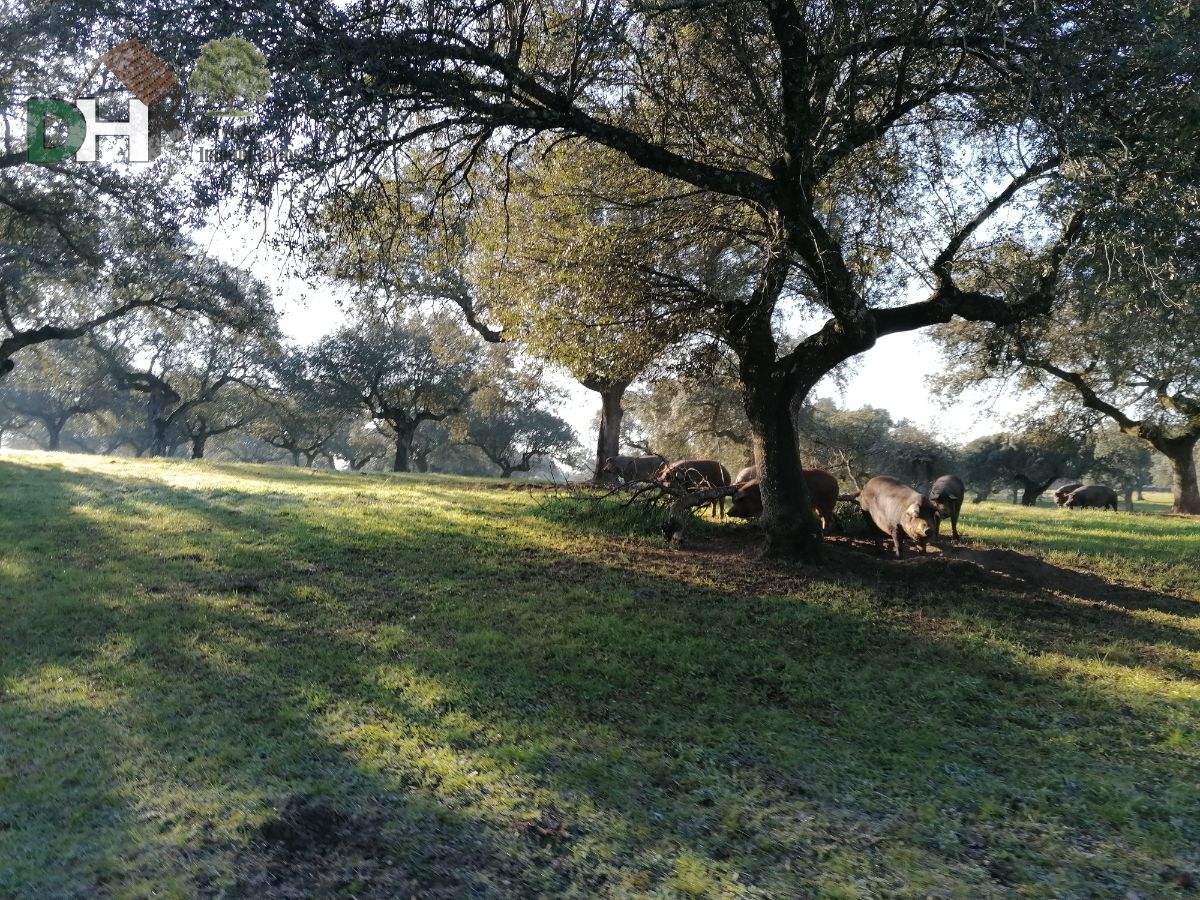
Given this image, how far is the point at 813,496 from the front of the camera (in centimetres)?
Result: 1197

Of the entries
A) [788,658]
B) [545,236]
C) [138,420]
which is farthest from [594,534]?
[138,420]

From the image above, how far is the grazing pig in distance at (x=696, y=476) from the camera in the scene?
42.1 ft

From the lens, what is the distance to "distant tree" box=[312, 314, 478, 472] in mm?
35562

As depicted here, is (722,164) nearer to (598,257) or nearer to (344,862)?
(598,257)

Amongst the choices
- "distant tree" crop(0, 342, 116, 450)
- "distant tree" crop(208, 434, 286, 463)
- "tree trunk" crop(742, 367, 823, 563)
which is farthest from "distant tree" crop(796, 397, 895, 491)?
"distant tree" crop(208, 434, 286, 463)

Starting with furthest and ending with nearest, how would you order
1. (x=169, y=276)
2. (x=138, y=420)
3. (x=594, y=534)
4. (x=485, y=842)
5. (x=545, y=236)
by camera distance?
(x=138, y=420), (x=169, y=276), (x=594, y=534), (x=545, y=236), (x=485, y=842)

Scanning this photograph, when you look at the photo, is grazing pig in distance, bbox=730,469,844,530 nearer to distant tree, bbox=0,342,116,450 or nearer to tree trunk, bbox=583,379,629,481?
tree trunk, bbox=583,379,629,481

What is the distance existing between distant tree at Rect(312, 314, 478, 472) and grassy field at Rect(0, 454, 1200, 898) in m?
25.6

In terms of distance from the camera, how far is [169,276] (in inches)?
862

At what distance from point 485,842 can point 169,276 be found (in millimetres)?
22691

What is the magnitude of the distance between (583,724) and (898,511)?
6.98 meters

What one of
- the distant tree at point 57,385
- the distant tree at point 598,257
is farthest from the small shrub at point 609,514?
the distant tree at point 57,385

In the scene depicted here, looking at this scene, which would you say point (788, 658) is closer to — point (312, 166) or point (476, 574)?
point (476, 574)

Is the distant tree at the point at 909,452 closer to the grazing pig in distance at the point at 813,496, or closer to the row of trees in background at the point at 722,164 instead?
the grazing pig in distance at the point at 813,496
